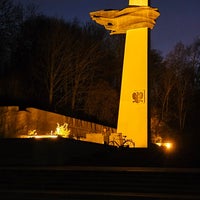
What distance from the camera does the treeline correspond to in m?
38.1

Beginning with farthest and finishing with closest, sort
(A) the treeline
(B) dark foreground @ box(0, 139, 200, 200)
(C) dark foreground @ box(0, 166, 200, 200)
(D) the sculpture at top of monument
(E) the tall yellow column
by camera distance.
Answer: (A) the treeline → (D) the sculpture at top of monument → (E) the tall yellow column → (B) dark foreground @ box(0, 139, 200, 200) → (C) dark foreground @ box(0, 166, 200, 200)

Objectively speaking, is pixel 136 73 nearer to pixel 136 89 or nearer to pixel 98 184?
pixel 136 89

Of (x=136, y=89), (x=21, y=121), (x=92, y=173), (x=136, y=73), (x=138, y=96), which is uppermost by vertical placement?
(x=136, y=73)

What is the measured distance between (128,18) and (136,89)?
149 inches

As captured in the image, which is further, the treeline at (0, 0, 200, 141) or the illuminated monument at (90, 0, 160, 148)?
the treeline at (0, 0, 200, 141)

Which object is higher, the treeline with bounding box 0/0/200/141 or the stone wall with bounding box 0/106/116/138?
the treeline with bounding box 0/0/200/141

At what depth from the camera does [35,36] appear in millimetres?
41250

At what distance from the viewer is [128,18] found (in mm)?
28484

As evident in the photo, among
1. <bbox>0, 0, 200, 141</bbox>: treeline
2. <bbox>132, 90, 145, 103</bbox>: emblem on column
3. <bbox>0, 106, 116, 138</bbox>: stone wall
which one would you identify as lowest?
<bbox>0, 106, 116, 138</bbox>: stone wall

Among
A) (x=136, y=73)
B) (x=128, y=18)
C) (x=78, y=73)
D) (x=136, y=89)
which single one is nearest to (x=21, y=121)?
(x=136, y=89)

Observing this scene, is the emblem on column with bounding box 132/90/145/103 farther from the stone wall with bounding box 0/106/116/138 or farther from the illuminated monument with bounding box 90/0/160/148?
the stone wall with bounding box 0/106/116/138

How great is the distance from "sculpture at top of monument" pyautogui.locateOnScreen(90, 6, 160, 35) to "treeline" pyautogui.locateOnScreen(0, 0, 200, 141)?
816cm

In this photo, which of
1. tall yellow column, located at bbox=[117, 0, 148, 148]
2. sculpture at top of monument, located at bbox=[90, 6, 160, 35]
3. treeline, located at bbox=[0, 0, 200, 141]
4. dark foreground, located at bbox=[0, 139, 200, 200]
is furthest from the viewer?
treeline, located at bbox=[0, 0, 200, 141]

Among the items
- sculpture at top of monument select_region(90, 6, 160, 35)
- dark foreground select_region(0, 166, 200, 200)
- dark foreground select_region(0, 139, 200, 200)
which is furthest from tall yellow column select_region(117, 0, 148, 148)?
dark foreground select_region(0, 166, 200, 200)
